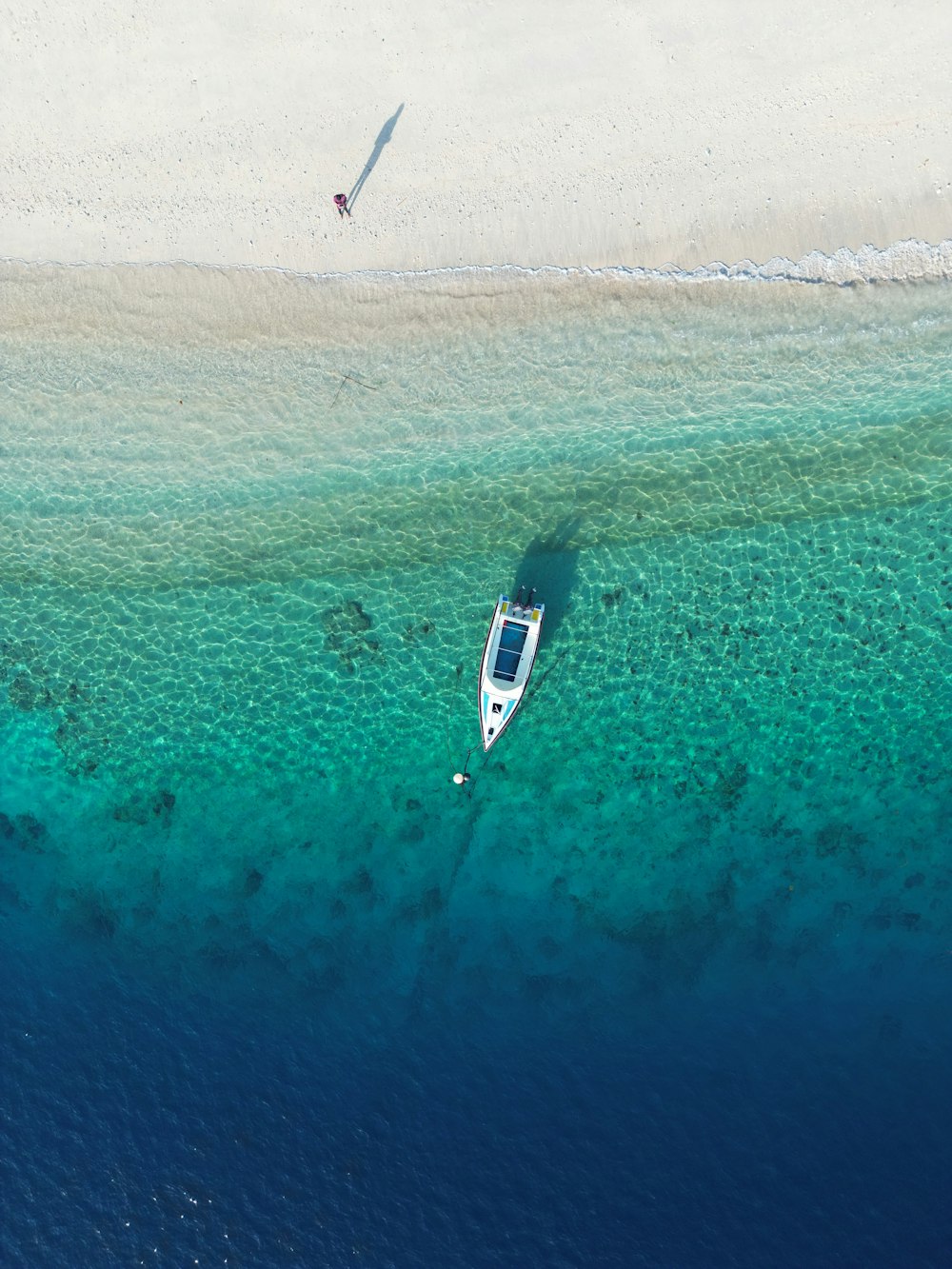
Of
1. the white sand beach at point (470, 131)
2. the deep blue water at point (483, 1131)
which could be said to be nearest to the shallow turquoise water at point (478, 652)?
the deep blue water at point (483, 1131)

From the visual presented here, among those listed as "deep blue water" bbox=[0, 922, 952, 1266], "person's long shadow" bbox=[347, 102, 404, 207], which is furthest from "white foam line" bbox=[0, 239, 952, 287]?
"deep blue water" bbox=[0, 922, 952, 1266]

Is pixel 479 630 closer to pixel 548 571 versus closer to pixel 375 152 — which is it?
pixel 548 571

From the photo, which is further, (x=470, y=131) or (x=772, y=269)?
(x=772, y=269)

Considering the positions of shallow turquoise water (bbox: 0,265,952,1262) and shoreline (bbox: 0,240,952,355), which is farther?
shallow turquoise water (bbox: 0,265,952,1262)

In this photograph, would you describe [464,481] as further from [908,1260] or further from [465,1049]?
[908,1260]

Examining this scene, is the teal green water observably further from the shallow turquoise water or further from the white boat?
the white boat

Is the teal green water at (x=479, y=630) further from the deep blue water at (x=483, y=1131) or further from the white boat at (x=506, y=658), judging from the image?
the deep blue water at (x=483, y=1131)

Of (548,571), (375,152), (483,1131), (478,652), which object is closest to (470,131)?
(375,152)
